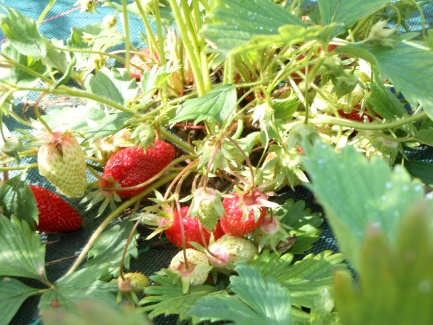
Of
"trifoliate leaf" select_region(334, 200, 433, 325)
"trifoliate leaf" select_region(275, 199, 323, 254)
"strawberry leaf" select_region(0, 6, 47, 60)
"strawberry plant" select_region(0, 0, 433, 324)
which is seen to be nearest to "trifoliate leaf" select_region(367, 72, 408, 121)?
"strawberry plant" select_region(0, 0, 433, 324)

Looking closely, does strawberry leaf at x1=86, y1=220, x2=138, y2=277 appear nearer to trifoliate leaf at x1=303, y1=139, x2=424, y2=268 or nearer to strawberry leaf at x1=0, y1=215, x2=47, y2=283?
strawberry leaf at x1=0, y1=215, x2=47, y2=283

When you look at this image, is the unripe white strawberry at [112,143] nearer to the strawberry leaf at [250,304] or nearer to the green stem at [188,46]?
the green stem at [188,46]

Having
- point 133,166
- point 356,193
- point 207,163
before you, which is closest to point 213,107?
point 207,163

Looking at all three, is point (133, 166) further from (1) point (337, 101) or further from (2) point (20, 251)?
(1) point (337, 101)

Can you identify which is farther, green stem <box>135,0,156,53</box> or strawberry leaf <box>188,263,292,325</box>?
green stem <box>135,0,156,53</box>

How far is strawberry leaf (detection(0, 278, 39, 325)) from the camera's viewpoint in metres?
0.53

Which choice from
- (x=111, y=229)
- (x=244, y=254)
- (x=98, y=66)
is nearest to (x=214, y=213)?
(x=244, y=254)

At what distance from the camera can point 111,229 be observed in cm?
66

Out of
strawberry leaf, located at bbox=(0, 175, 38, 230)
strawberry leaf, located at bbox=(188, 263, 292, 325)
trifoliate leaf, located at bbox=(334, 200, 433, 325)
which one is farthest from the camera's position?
strawberry leaf, located at bbox=(0, 175, 38, 230)

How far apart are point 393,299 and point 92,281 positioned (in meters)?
0.47

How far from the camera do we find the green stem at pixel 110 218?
1.99 ft

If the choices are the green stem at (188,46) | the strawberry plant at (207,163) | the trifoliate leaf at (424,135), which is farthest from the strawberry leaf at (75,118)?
the trifoliate leaf at (424,135)

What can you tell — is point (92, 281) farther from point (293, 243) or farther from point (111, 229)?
point (293, 243)

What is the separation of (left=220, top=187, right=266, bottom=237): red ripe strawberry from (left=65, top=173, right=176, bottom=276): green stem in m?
0.12
